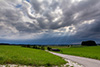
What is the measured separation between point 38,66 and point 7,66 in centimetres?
322

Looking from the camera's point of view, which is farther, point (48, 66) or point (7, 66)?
point (48, 66)

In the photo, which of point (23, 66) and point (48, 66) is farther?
point (48, 66)

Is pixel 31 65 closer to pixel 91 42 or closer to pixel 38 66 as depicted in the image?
pixel 38 66

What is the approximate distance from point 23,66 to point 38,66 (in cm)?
163

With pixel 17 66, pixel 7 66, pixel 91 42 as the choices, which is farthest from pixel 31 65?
pixel 91 42

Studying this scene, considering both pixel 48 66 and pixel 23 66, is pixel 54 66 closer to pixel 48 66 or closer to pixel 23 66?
pixel 48 66

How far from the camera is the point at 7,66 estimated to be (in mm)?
7922

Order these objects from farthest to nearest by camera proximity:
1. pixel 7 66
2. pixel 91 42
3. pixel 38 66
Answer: pixel 91 42
pixel 38 66
pixel 7 66

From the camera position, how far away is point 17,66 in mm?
8188

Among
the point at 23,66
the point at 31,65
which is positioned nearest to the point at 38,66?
the point at 31,65

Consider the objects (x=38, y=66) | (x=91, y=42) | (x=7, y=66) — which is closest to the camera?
(x=7, y=66)

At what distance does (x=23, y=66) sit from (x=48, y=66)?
2.81 metres

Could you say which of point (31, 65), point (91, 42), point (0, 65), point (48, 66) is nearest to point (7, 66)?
point (0, 65)

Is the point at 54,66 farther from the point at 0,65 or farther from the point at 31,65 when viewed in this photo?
the point at 0,65
